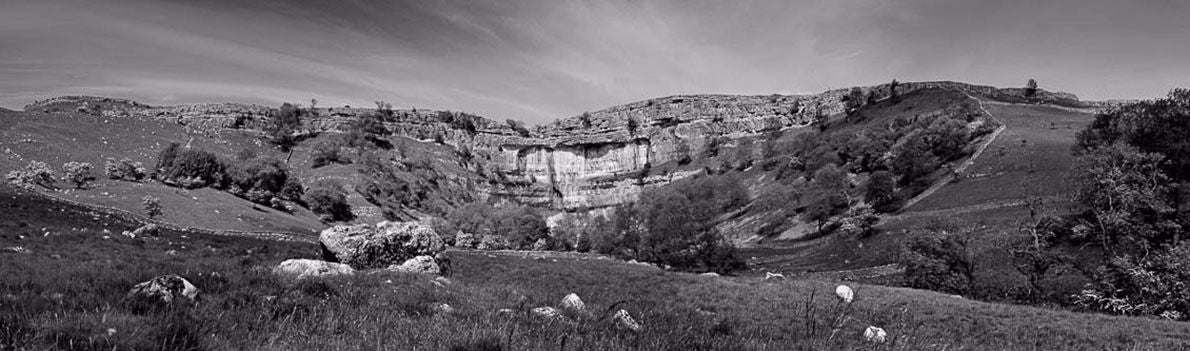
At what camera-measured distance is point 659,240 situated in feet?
169

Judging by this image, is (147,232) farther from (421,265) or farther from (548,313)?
(548,313)

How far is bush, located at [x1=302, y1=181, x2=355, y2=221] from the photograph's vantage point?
9025cm

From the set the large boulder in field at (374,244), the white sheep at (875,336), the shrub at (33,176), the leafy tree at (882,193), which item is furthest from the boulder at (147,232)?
the leafy tree at (882,193)

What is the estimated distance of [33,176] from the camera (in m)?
54.2

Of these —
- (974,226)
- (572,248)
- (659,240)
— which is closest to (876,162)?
(974,226)

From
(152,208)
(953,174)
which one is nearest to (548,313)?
(152,208)

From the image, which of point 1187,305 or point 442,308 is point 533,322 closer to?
point 442,308

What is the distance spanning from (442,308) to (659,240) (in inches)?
1810

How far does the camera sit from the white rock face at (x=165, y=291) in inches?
188

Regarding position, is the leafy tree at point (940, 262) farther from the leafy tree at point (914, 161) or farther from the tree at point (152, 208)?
the tree at point (152, 208)

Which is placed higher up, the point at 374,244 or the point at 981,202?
the point at 374,244

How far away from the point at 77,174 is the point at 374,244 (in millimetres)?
68103

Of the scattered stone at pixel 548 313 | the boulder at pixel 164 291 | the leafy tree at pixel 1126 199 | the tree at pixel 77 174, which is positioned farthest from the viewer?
the tree at pixel 77 174

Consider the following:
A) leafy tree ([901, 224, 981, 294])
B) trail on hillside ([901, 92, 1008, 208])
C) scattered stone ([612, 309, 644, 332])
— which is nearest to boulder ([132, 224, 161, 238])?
scattered stone ([612, 309, 644, 332])
